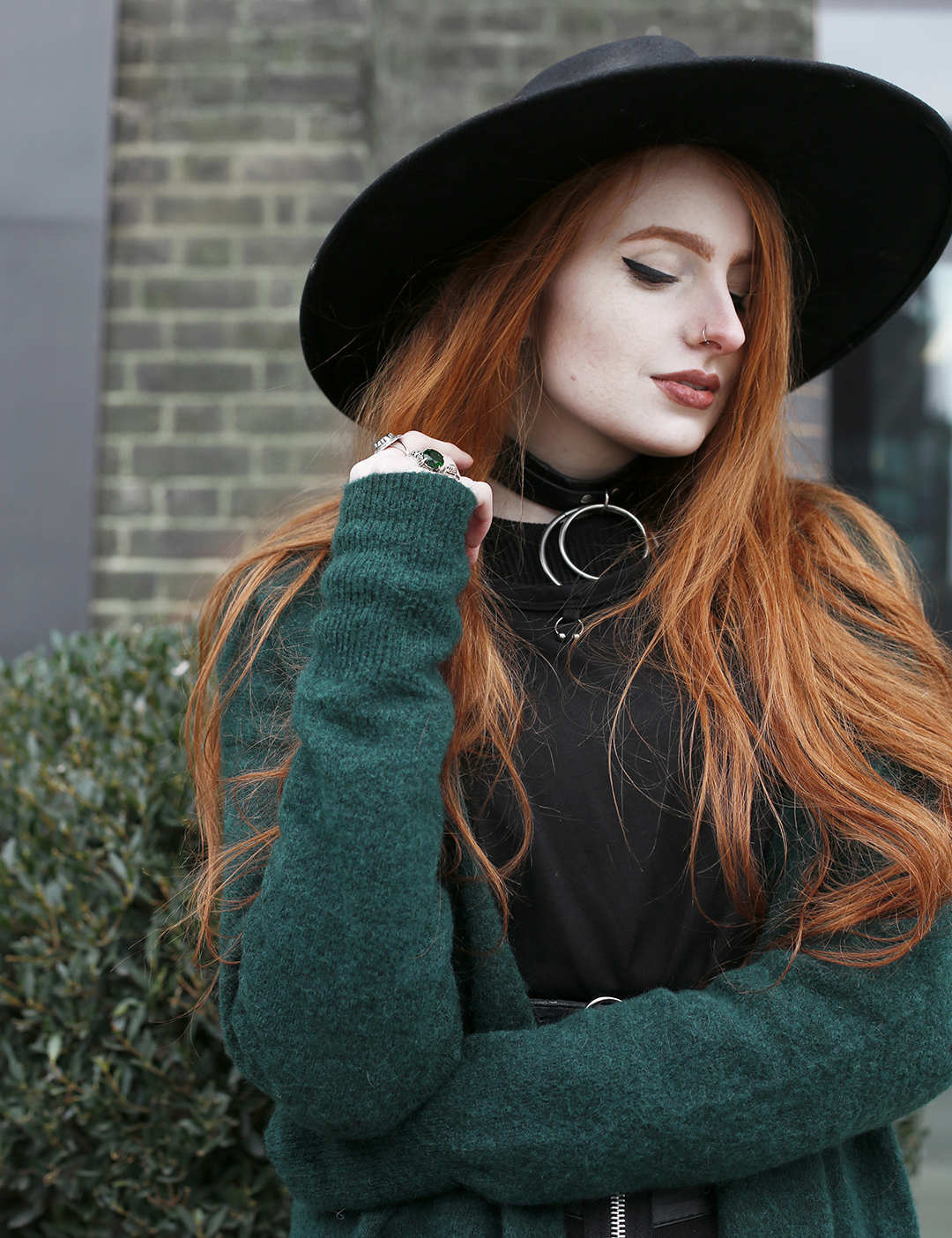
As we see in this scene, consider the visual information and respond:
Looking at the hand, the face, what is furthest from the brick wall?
the hand

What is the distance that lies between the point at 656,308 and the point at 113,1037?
4.90 feet

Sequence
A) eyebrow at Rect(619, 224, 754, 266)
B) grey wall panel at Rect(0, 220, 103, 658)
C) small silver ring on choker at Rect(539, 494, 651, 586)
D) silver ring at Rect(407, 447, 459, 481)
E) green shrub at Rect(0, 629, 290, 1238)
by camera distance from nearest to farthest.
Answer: silver ring at Rect(407, 447, 459, 481)
eyebrow at Rect(619, 224, 754, 266)
small silver ring on choker at Rect(539, 494, 651, 586)
green shrub at Rect(0, 629, 290, 1238)
grey wall panel at Rect(0, 220, 103, 658)

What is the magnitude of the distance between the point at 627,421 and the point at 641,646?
1.03 feet

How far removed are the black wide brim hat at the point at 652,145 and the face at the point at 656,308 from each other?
75 mm

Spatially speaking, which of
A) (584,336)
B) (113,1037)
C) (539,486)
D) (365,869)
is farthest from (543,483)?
(113,1037)

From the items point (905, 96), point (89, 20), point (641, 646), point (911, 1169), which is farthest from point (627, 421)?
point (89, 20)

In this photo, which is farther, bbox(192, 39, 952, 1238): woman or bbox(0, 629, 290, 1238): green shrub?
bbox(0, 629, 290, 1238): green shrub

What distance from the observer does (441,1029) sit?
113 cm

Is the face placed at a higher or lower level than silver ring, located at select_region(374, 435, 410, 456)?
higher

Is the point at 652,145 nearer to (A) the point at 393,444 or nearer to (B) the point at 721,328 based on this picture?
(B) the point at 721,328

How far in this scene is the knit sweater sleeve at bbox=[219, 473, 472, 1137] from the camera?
3.54ft

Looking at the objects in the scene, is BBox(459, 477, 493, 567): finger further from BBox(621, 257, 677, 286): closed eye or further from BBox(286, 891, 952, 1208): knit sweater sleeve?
BBox(286, 891, 952, 1208): knit sweater sleeve

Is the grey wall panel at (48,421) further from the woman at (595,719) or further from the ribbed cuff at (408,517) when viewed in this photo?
the ribbed cuff at (408,517)

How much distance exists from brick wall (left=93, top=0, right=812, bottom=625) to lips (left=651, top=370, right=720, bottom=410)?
7.23ft
